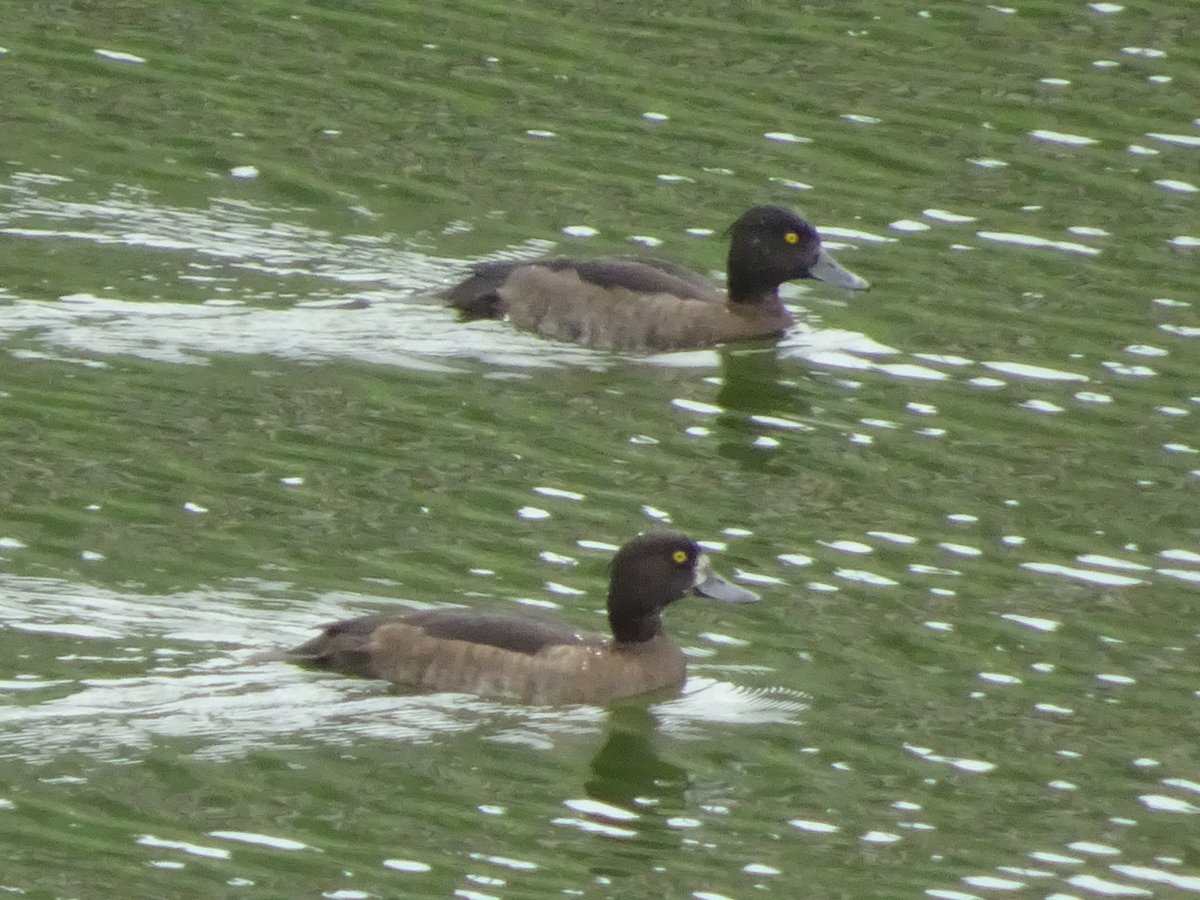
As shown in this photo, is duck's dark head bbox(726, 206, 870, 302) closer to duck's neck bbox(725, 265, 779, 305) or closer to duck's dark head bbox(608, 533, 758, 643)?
duck's neck bbox(725, 265, 779, 305)

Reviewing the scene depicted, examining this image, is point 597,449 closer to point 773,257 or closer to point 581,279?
point 581,279

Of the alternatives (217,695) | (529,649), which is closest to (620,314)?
(529,649)

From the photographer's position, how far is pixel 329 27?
71.6 ft

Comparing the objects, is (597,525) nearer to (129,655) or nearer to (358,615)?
(358,615)

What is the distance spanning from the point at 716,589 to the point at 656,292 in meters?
4.77

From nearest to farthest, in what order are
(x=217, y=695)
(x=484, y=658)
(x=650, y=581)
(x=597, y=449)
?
(x=217, y=695)
(x=484, y=658)
(x=650, y=581)
(x=597, y=449)

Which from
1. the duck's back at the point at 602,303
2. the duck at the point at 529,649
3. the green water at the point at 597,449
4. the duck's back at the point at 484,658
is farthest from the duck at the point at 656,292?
the duck's back at the point at 484,658

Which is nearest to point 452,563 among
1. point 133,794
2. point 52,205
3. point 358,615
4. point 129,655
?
point 358,615

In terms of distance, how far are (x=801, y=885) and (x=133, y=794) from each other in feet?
8.08

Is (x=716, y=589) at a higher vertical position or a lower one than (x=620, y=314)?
lower

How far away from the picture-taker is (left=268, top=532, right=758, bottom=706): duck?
12.6m

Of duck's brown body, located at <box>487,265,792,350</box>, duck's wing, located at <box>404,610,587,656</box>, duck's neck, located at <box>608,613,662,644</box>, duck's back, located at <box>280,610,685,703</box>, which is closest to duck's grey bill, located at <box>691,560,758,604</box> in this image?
duck's neck, located at <box>608,613,662,644</box>

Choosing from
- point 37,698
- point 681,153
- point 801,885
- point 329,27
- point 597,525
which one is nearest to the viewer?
point 801,885

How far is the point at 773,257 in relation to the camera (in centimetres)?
1798
